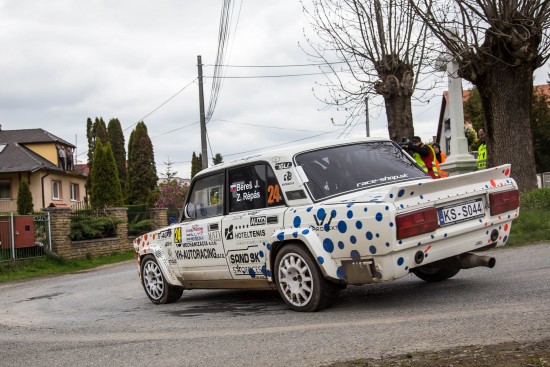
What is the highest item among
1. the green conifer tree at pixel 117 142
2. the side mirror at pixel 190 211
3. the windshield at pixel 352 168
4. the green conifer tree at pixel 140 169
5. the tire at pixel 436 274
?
the green conifer tree at pixel 117 142

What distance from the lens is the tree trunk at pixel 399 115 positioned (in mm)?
17531

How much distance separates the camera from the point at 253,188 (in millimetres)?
7414

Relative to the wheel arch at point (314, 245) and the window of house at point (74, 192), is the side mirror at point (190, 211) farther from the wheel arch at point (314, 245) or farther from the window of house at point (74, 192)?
the window of house at point (74, 192)

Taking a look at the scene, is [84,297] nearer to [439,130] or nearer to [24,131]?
[24,131]

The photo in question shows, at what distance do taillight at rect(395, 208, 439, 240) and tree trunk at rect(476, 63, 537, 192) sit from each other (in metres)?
8.74

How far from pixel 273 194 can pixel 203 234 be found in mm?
1259

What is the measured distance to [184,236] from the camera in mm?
8305

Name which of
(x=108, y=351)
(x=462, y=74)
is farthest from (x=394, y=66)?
(x=108, y=351)

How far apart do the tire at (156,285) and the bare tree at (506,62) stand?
8.00 meters

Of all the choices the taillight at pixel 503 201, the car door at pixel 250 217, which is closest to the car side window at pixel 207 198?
the car door at pixel 250 217

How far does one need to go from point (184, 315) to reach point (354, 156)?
263 centimetres

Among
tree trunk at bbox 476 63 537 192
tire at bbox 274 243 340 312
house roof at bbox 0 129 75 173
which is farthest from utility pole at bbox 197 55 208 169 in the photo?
tire at bbox 274 243 340 312

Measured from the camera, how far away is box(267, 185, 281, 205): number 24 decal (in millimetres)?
7051

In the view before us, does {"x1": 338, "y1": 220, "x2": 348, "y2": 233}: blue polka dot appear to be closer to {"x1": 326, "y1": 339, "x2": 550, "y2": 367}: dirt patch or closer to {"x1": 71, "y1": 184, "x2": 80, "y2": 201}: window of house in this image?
{"x1": 326, "y1": 339, "x2": 550, "y2": 367}: dirt patch
